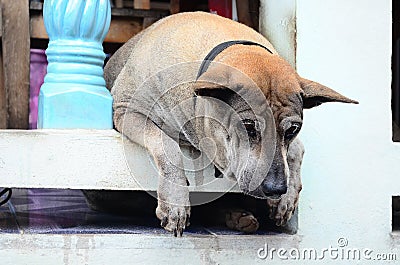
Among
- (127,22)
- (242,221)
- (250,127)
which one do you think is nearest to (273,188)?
(250,127)

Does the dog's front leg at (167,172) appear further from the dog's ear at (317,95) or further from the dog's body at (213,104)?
the dog's ear at (317,95)

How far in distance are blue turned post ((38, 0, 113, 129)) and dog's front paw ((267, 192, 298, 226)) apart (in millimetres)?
605

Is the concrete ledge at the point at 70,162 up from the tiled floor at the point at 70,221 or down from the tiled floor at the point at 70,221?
up

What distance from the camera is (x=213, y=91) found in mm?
1768

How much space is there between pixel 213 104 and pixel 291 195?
0.39 metres

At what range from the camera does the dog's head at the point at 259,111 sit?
5.69ft

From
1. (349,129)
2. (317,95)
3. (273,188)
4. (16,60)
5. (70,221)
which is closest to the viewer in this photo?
(273,188)

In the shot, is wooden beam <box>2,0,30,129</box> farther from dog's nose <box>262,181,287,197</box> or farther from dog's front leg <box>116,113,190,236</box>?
dog's nose <box>262,181,287,197</box>

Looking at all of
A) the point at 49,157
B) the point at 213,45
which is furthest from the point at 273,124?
the point at 49,157

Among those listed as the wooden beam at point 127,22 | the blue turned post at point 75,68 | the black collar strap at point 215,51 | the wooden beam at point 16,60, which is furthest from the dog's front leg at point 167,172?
the wooden beam at point 127,22

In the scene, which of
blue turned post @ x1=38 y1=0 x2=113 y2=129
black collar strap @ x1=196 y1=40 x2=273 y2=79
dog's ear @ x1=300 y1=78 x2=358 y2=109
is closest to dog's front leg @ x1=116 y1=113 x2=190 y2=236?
blue turned post @ x1=38 y1=0 x2=113 y2=129

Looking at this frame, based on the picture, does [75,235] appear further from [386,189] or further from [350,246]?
[386,189]

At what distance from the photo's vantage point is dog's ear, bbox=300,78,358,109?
1.80 metres

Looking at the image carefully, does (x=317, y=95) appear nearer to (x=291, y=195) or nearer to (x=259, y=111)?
(x=259, y=111)
